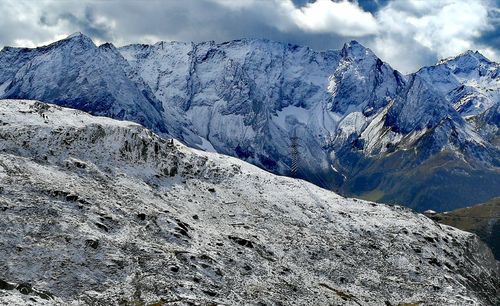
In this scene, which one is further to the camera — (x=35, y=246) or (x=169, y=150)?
(x=169, y=150)

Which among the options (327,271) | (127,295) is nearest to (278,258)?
(327,271)

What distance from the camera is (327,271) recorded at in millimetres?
85750

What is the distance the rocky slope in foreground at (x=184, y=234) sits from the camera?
65.1m

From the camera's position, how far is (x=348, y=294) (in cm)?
8094

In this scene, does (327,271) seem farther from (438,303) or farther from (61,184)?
(61,184)

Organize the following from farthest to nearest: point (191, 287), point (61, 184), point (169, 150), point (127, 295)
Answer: point (169, 150) → point (61, 184) → point (191, 287) → point (127, 295)

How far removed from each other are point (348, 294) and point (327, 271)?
5707 mm

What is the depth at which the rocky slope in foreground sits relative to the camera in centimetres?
6512

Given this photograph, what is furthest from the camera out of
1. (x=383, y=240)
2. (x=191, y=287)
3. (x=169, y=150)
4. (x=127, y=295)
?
(x=169, y=150)

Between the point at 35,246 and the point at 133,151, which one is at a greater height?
the point at 133,151

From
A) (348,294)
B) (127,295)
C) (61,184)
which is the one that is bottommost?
(127,295)

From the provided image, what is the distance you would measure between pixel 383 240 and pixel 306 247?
54.7 ft

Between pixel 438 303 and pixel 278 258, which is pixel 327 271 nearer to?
pixel 278 258

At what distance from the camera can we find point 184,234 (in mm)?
81375
